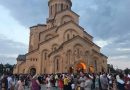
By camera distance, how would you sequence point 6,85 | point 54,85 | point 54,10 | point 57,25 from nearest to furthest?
point 6,85, point 54,85, point 57,25, point 54,10

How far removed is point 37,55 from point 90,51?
9441 mm

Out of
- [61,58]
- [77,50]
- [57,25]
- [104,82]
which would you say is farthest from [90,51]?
[104,82]

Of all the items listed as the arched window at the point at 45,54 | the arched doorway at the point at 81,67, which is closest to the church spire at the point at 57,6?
the arched window at the point at 45,54

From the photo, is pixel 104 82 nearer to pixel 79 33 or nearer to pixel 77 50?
pixel 77 50

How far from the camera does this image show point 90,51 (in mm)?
37312

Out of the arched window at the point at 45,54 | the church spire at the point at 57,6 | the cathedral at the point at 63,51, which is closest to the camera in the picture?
the cathedral at the point at 63,51

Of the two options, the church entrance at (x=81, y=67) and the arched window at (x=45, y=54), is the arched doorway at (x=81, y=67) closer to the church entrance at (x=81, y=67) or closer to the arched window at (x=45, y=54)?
the church entrance at (x=81, y=67)

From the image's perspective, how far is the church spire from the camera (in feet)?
157

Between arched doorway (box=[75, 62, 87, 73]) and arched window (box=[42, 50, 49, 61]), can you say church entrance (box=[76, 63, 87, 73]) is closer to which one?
arched doorway (box=[75, 62, 87, 73])

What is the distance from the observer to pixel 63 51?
36625mm

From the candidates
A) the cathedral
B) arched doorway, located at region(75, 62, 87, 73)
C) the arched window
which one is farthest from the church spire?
arched doorway, located at region(75, 62, 87, 73)

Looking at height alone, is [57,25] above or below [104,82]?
above

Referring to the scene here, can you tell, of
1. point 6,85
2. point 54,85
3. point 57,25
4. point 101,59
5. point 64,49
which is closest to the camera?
point 6,85

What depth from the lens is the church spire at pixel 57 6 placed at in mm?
47781
